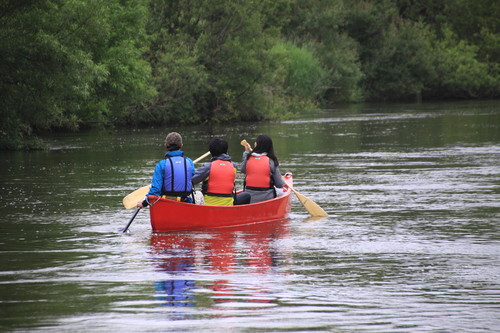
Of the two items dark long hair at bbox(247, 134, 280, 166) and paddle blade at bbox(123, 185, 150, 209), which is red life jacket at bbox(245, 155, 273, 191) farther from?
paddle blade at bbox(123, 185, 150, 209)

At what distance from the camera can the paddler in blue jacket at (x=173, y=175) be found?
38.3 feet

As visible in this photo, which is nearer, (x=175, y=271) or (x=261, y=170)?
(x=175, y=271)

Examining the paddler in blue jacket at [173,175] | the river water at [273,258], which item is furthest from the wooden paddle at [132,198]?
the paddler in blue jacket at [173,175]

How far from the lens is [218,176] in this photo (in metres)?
12.5

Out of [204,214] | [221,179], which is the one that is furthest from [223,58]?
[204,214]

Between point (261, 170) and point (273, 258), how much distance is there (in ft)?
10.4

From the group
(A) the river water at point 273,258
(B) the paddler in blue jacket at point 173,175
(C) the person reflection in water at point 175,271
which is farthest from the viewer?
(B) the paddler in blue jacket at point 173,175

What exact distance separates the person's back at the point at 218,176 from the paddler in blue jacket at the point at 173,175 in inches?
16.2

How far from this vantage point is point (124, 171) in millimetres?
20781

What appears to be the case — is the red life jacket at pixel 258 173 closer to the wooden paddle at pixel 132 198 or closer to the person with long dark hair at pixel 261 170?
the person with long dark hair at pixel 261 170

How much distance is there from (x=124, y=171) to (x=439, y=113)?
99.6ft

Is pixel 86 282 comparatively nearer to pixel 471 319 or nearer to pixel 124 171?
pixel 471 319

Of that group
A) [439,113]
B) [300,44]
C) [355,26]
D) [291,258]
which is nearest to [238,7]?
[439,113]

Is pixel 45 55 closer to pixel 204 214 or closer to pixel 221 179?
pixel 221 179
